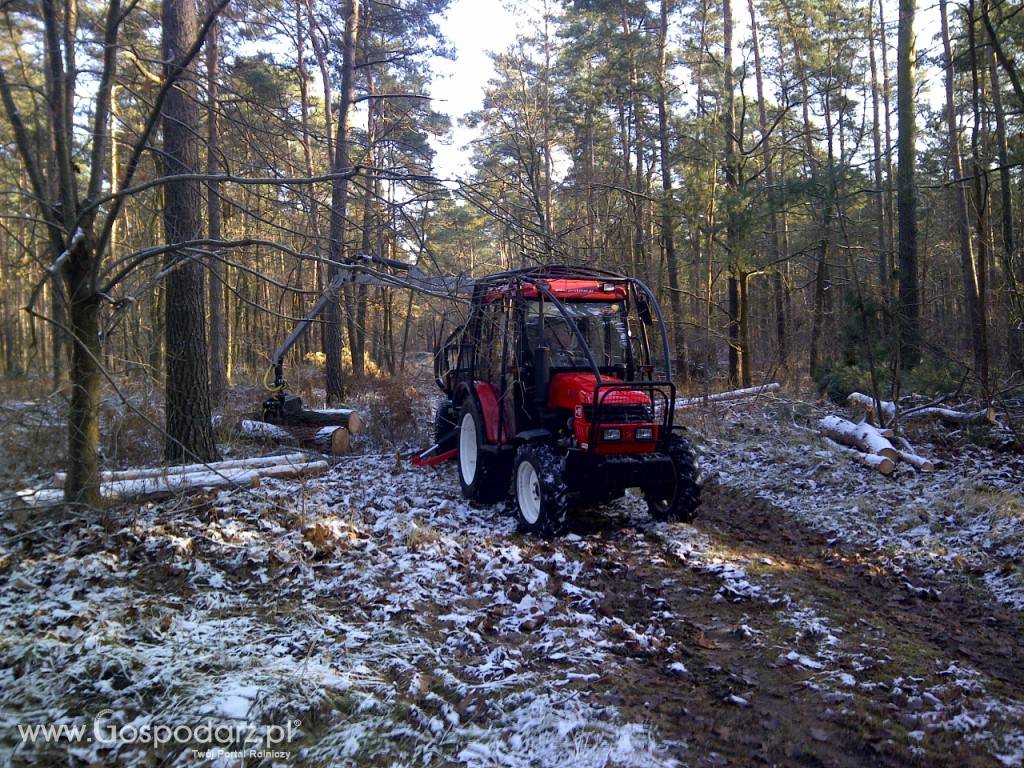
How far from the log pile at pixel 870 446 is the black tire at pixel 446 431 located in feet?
18.8

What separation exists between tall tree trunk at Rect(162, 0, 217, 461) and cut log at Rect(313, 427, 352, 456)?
2432mm

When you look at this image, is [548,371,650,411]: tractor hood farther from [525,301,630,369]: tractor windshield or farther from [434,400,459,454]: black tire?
[434,400,459,454]: black tire

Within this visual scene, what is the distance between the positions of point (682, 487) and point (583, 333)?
6.66 feet

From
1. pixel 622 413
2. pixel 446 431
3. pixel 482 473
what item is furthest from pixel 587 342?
pixel 446 431

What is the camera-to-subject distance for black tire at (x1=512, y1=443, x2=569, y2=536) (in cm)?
671

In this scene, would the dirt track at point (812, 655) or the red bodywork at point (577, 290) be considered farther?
the red bodywork at point (577, 290)

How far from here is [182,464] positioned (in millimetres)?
7809

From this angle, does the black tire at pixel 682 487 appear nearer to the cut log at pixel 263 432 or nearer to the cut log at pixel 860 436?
the cut log at pixel 860 436

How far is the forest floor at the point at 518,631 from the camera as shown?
3412 mm

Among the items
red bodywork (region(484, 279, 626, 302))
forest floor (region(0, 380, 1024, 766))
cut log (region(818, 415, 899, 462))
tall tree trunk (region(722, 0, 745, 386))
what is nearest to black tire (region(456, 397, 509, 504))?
forest floor (region(0, 380, 1024, 766))

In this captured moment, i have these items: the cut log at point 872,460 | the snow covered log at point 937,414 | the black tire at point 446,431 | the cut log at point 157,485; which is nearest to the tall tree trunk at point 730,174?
the snow covered log at point 937,414

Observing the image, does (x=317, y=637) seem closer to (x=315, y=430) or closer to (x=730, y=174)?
(x=315, y=430)

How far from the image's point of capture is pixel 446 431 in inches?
408

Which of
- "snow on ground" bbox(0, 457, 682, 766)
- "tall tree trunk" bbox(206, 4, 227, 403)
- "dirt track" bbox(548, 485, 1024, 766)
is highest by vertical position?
"tall tree trunk" bbox(206, 4, 227, 403)
